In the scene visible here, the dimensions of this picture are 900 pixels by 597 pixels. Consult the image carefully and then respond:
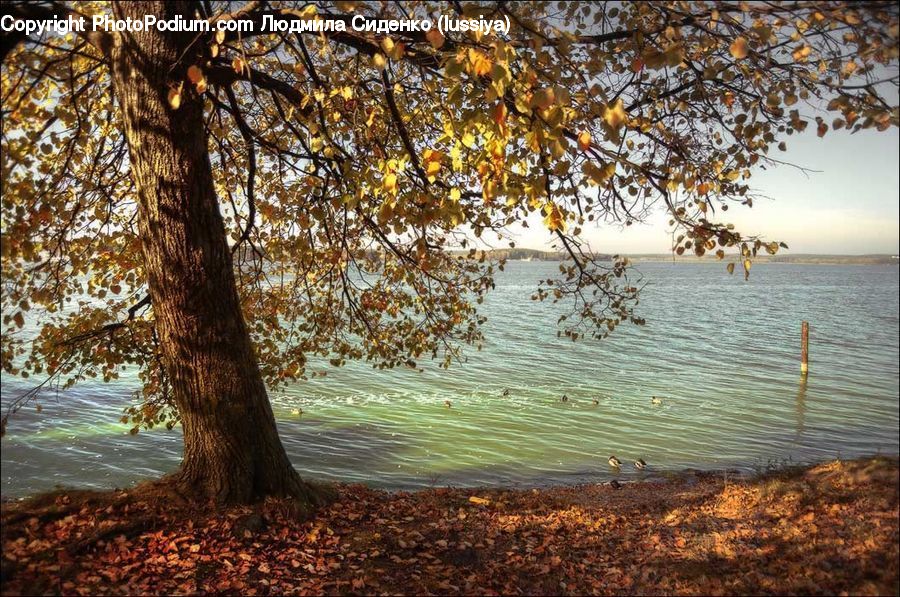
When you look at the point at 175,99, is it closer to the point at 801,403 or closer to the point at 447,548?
the point at 447,548

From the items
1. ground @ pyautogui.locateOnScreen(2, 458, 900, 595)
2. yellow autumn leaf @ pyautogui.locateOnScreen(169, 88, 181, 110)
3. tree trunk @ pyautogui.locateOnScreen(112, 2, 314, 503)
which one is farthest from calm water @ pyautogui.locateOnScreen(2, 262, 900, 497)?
yellow autumn leaf @ pyautogui.locateOnScreen(169, 88, 181, 110)

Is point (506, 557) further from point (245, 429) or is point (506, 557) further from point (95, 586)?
point (95, 586)

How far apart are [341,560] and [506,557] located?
5.78 feet

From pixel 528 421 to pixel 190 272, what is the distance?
14.1 meters

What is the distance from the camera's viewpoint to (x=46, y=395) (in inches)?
754

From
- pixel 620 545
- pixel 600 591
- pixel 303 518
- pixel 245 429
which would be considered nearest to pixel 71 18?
pixel 245 429

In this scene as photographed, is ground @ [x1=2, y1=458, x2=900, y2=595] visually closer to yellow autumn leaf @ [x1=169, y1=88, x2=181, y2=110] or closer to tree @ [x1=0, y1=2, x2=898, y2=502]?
tree @ [x1=0, y1=2, x2=898, y2=502]

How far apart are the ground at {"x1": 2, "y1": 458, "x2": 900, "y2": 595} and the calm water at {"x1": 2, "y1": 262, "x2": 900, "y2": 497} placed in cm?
445

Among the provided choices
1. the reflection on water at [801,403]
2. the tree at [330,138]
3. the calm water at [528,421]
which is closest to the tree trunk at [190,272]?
the tree at [330,138]

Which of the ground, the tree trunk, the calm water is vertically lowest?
the calm water

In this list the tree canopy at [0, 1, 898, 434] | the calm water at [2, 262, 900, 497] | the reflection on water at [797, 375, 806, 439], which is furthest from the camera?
the reflection on water at [797, 375, 806, 439]

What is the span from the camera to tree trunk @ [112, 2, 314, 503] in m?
5.54

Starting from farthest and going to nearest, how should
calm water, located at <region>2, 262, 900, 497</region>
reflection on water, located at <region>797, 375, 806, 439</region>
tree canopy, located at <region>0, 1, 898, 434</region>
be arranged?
reflection on water, located at <region>797, 375, 806, 439</region>, calm water, located at <region>2, 262, 900, 497</region>, tree canopy, located at <region>0, 1, 898, 434</region>

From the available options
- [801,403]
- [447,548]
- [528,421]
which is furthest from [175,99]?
[801,403]
